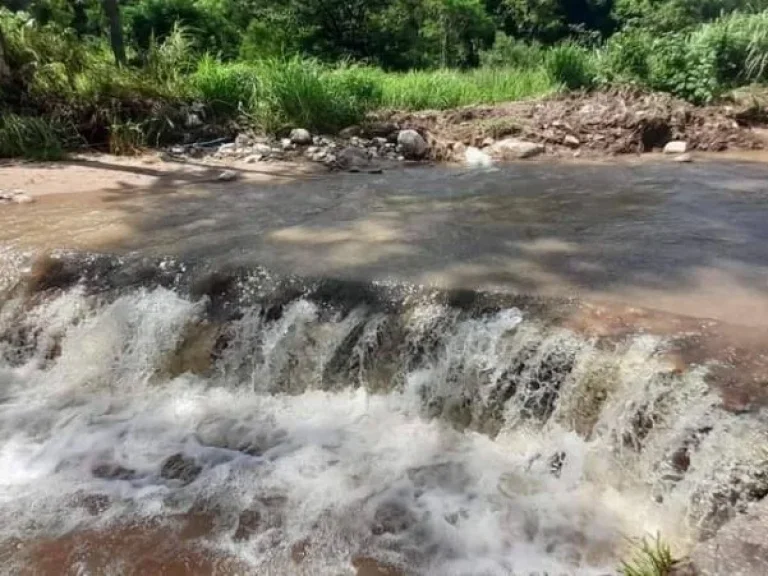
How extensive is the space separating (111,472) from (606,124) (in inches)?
281

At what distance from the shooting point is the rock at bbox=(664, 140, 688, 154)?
27.2ft

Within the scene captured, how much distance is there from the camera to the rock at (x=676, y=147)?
8.29 m

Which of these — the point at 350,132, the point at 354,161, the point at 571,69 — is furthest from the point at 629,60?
the point at 354,161

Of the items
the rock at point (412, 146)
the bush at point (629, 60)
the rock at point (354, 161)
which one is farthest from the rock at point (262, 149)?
the bush at point (629, 60)

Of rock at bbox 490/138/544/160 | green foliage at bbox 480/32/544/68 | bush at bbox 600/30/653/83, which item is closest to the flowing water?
rock at bbox 490/138/544/160

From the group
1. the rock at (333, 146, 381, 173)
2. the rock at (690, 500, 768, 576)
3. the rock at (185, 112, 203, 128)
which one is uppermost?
the rock at (185, 112, 203, 128)

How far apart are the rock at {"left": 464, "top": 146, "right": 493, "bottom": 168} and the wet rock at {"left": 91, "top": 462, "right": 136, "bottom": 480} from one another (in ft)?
18.1

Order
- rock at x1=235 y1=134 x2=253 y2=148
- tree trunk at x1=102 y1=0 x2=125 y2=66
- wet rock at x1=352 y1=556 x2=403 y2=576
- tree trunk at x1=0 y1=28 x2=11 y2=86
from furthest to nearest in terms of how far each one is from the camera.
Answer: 1. tree trunk at x1=102 y1=0 x2=125 y2=66
2. rock at x1=235 y1=134 x2=253 y2=148
3. tree trunk at x1=0 y1=28 x2=11 y2=86
4. wet rock at x1=352 y1=556 x2=403 y2=576

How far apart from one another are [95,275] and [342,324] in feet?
5.51

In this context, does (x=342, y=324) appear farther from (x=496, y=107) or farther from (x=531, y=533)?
(x=496, y=107)

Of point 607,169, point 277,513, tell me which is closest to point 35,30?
Result: point 607,169

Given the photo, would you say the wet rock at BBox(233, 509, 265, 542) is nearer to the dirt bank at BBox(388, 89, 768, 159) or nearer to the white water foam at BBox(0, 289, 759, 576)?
the white water foam at BBox(0, 289, 759, 576)

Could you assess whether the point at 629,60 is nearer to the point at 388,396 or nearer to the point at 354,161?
the point at 354,161

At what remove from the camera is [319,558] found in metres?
2.87
